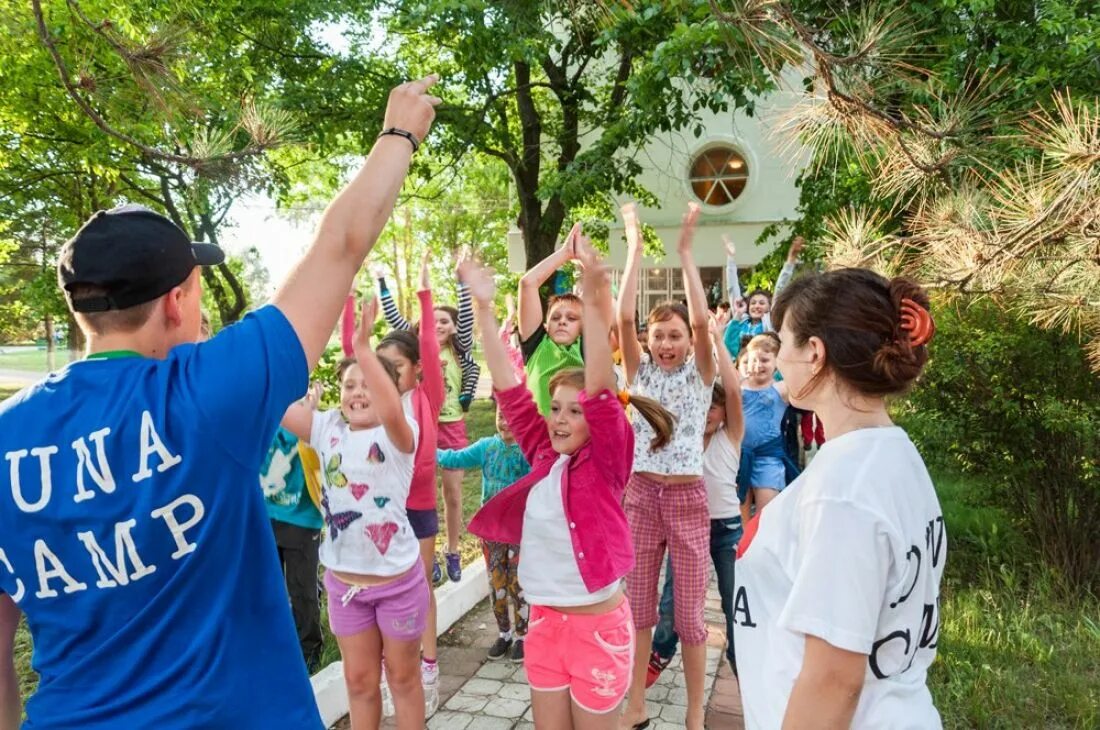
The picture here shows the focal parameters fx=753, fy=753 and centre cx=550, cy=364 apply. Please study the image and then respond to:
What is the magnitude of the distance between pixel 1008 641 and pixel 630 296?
9.80 ft

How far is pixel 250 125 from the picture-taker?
9.03 feet

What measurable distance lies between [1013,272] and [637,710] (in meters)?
2.65

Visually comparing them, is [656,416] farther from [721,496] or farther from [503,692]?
[503,692]

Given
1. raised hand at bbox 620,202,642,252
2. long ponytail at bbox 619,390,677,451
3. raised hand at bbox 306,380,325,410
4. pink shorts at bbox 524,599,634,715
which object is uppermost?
raised hand at bbox 620,202,642,252

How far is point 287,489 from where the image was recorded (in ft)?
12.9

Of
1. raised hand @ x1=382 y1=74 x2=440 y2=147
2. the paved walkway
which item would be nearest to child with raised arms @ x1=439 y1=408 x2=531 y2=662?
the paved walkway

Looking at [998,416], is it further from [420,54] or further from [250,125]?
[420,54]

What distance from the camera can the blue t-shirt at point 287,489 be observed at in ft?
12.9

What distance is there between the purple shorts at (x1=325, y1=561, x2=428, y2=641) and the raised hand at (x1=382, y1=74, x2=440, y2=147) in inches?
79.2

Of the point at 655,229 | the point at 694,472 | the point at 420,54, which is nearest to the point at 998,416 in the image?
the point at 694,472

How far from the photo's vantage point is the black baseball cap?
4.26ft

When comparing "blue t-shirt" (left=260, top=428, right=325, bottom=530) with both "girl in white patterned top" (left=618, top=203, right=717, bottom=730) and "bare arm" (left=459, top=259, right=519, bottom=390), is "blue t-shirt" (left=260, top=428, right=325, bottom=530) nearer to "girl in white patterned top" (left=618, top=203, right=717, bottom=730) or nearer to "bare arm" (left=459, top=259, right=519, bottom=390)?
"bare arm" (left=459, top=259, right=519, bottom=390)

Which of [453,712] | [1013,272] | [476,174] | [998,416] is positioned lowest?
[453,712]

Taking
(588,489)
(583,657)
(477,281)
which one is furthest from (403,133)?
(583,657)
